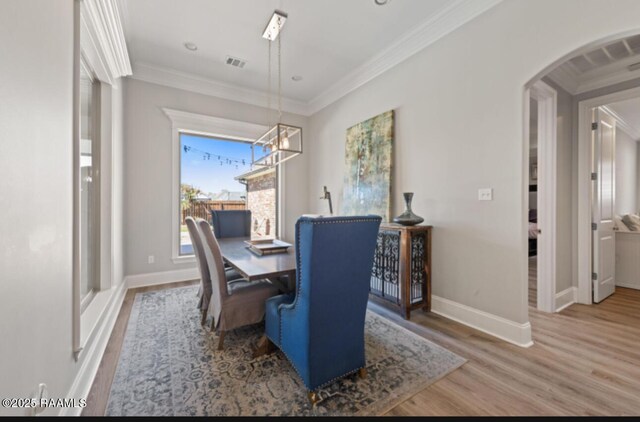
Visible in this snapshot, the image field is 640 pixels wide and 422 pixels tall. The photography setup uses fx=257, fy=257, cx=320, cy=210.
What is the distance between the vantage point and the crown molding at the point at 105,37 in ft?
5.92

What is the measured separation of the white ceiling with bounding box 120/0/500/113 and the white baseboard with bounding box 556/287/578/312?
3.05 metres

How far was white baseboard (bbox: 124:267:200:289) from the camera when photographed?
11.5ft

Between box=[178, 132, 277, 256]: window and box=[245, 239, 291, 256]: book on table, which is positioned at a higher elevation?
box=[178, 132, 277, 256]: window

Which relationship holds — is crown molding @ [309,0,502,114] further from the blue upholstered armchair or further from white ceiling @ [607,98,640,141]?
white ceiling @ [607,98,640,141]

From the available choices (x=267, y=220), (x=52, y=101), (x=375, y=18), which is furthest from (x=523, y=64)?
(x=267, y=220)

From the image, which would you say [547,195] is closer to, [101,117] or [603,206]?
[603,206]

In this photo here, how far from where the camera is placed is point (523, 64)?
208cm

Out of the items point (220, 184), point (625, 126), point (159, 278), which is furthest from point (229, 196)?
point (625, 126)

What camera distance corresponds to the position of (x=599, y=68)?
9.20 feet

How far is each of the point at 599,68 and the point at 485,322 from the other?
303 cm

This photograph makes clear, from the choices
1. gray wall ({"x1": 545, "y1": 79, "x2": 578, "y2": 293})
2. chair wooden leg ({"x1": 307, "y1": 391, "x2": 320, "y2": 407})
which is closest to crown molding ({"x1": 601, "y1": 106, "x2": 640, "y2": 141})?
gray wall ({"x1": 545, "y1": 79, "x2": 578, "y2": 293})

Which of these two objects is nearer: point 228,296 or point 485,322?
point 228,296

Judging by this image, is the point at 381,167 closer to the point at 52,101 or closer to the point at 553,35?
the point at 553,35

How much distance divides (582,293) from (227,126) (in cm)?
520
